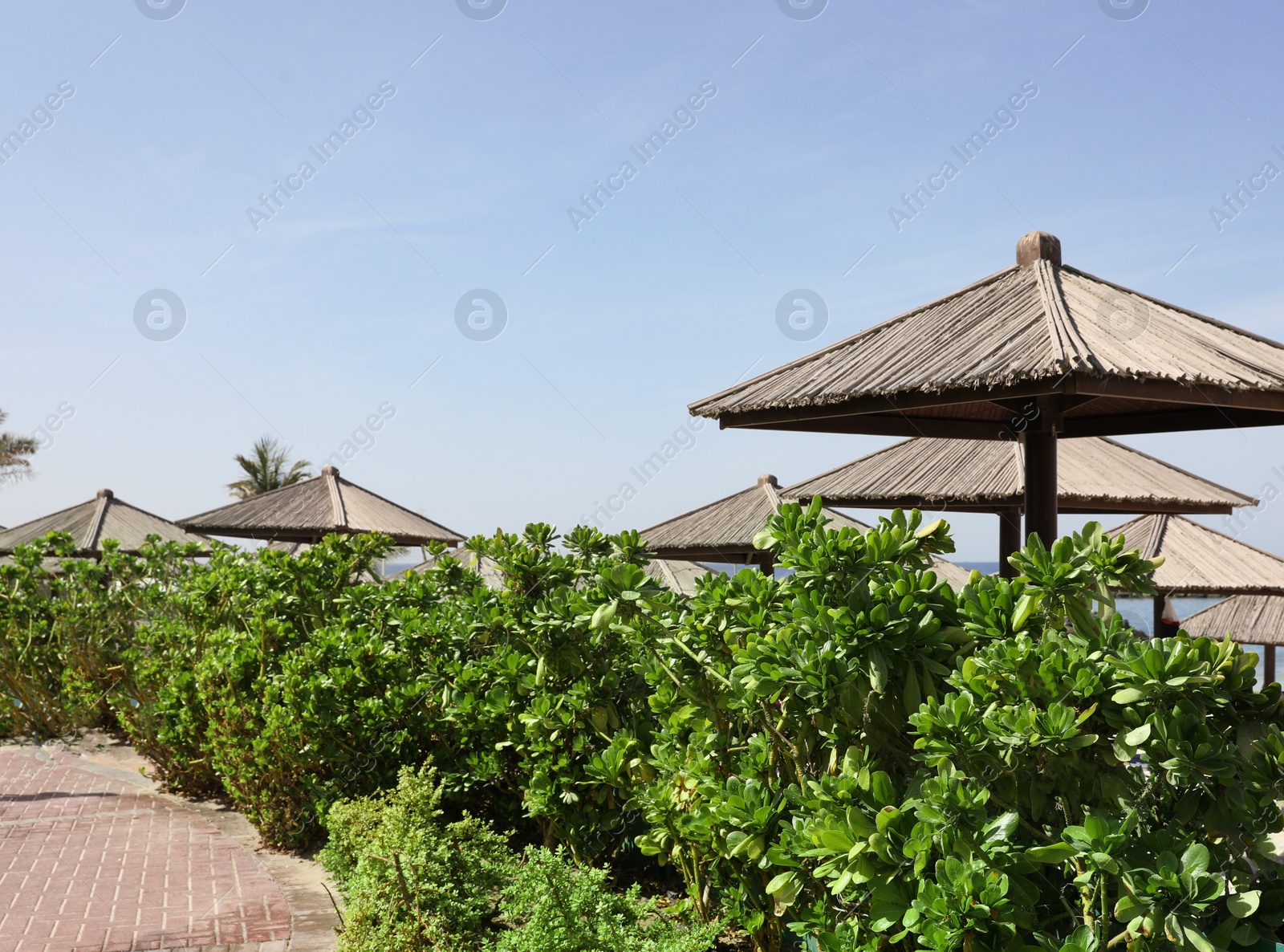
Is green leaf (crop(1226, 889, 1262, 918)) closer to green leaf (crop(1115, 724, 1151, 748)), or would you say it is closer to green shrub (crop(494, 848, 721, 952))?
green leaf (crop(1115, 724, 1151, 748))

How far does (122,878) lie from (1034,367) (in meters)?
5.72

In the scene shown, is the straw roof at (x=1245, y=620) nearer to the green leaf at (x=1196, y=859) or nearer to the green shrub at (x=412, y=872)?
the green shrub at (x=412, y=872)

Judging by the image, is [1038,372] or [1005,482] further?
[1005,482]

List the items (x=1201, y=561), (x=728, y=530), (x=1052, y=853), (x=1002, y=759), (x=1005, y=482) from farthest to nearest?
1. (x=728, y=530)
2. (x=1201, y=561)
3. (x=1005, y=482)
4. (x=1002, y=759)
5. (x=1052, y=853)

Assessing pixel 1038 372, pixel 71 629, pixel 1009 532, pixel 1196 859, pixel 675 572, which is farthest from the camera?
pixel 675 572

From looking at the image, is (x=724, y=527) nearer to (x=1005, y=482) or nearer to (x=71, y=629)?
(x=1005, y=482)

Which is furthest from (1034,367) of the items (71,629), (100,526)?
(100,526)

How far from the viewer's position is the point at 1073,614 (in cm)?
279

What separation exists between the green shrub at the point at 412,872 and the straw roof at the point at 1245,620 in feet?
43.0

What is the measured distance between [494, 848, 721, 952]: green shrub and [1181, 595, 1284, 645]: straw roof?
1309 centimetres

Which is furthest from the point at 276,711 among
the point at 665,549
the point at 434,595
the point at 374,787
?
the point at 665,549

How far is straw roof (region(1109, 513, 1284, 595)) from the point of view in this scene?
399 inches

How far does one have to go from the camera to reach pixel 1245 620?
14.1 metres

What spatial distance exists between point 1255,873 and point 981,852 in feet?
3.49
